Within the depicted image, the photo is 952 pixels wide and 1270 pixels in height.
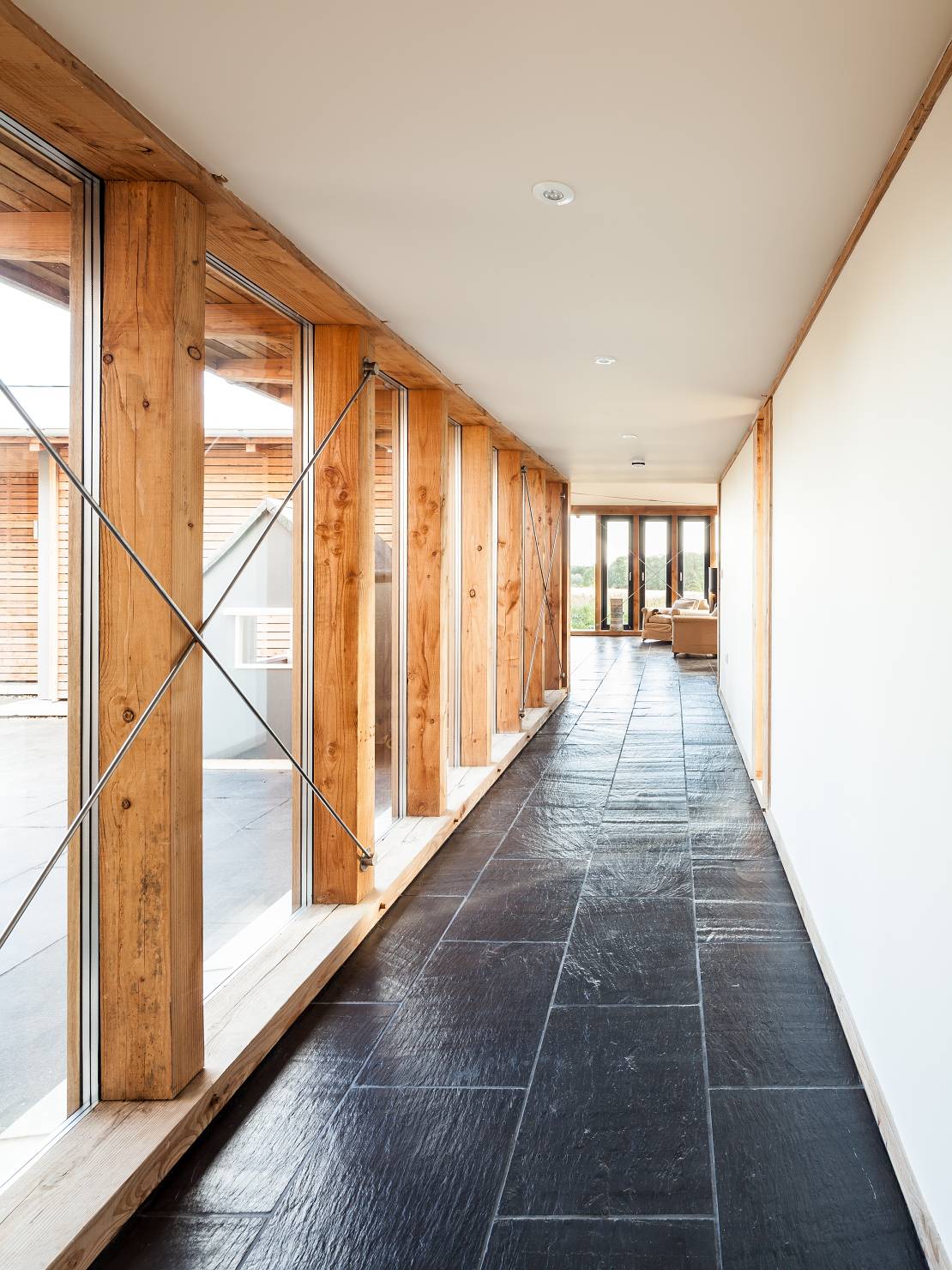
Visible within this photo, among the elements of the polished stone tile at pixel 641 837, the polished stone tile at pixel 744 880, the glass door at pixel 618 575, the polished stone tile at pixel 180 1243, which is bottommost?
the polished stone tile at pixel 180 1243

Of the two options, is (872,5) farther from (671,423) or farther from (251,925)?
(671,423)

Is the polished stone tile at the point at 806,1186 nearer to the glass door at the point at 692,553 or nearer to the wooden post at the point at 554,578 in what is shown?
the wooden post at the point at 554,578

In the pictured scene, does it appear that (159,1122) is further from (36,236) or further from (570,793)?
(570,793)

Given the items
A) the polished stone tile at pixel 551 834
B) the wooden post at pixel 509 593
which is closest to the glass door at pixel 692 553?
the wooden post at pixel 509 593

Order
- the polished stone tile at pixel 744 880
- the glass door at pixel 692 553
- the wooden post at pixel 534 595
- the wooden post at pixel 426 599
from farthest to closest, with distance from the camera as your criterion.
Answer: the glass door at pixel 692 553 → the wooden post at pixel 534 595 → the wooden post at pixel 426 599 → the polished stone tile at pixel 744 880

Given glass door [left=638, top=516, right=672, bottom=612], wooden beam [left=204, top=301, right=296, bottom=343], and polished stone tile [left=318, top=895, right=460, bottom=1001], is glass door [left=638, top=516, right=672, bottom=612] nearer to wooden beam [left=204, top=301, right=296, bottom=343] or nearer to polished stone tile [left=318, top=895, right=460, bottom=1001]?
polished stone tile [left=318, top=895, right=460, bottom=1001]

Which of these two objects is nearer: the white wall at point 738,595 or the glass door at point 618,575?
the white wall at point 738,595

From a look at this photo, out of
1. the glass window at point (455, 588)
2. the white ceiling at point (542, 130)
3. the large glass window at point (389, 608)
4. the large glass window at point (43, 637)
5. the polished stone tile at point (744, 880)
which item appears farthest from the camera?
the glass window at point (455, 588)

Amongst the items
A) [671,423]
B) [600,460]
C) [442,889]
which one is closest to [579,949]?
[442,889]

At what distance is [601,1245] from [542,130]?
2.08 metres

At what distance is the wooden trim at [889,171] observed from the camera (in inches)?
64.9

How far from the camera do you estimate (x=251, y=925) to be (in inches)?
115

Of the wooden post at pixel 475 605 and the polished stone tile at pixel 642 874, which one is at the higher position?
the wooden post at pixel 475 605

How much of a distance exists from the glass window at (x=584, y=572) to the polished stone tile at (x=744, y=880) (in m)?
14.2
